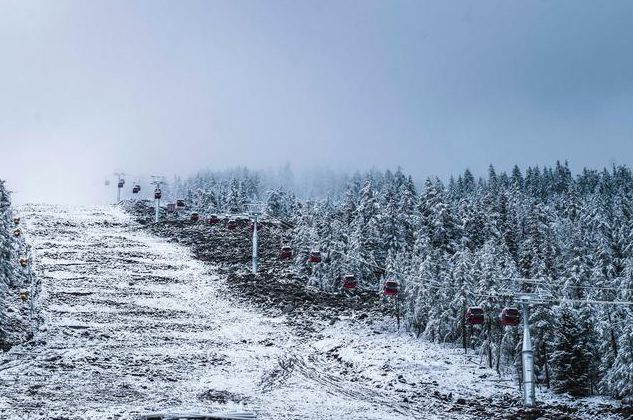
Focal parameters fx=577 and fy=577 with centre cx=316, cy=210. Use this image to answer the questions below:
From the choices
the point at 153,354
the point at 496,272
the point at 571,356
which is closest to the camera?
the point at 571,356

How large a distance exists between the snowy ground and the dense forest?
3181 mm

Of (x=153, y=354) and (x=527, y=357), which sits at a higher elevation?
(x=527, y=357)

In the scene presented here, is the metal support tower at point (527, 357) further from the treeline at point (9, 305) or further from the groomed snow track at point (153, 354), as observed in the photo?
the treeline at point (9, 305)

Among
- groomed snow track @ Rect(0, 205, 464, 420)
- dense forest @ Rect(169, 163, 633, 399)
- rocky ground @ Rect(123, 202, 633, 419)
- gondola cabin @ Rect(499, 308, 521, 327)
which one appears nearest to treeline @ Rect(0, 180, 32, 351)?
groomed snow track @ Rect(0, 205, 464, 420)

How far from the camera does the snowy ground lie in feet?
84.8

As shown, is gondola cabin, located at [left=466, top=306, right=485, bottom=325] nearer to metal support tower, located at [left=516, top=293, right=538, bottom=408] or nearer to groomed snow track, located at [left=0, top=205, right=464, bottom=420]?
metal support tower, located at [left=516, top=293, right=538, bottom=408]

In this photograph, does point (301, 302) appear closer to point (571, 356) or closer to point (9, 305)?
point (9, 305)

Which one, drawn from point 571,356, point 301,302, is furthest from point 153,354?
point 571,356

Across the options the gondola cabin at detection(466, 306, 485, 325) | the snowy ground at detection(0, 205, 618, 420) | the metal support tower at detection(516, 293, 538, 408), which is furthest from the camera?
the gondola cabin at detection(466, 306, 485, 325)

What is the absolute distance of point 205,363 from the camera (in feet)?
114

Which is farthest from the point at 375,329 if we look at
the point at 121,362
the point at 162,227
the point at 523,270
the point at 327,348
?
the point at 162,227

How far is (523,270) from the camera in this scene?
6128 cm

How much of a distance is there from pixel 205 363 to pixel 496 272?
66.6 feet

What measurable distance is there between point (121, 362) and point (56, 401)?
7.98 m
